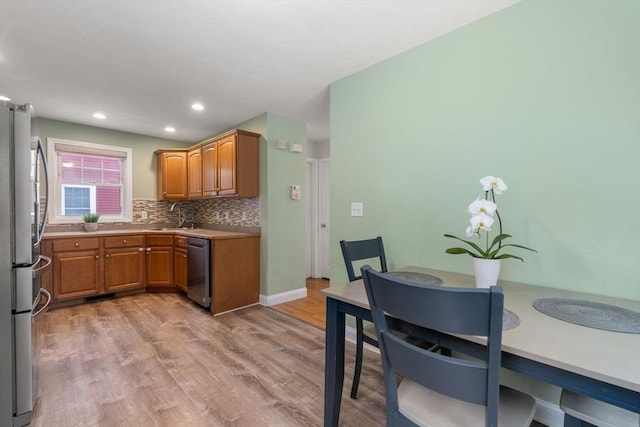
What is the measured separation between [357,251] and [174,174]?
3629mm

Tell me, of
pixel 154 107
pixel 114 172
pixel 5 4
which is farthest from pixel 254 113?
pixel 114 172

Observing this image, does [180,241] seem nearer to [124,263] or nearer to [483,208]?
[124,263]

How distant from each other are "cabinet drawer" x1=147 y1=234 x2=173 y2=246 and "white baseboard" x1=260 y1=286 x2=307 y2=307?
1.61m

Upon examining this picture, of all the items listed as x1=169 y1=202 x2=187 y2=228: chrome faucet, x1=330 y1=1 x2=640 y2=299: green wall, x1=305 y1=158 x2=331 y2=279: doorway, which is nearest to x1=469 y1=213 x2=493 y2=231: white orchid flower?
x1=330 y1=1 x2=640 y2=299: green wall

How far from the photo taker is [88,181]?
411cm

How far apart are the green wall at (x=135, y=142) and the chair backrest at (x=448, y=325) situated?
184 inches

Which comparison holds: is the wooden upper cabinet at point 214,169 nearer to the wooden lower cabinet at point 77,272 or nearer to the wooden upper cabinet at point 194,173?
the wooden upper cabinet at point 194,173

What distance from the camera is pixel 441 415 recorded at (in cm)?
98

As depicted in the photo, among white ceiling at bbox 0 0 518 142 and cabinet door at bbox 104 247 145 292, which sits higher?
white ceiling at bbox 0 0 518 142

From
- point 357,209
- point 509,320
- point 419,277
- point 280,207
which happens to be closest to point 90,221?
point 280,207

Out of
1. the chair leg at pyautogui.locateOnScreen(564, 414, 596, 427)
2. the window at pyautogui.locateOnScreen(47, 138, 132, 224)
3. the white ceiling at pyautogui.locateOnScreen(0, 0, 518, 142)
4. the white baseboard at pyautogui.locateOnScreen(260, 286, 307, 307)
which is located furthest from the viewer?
the window at pyautogui.locateOnScreen(47, 138, 132, 224)

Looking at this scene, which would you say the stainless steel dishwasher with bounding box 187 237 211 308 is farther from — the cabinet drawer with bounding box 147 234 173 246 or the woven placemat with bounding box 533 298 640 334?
the woven placemat with bounding box 533 298 640 334

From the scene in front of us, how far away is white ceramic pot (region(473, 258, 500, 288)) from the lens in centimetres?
130

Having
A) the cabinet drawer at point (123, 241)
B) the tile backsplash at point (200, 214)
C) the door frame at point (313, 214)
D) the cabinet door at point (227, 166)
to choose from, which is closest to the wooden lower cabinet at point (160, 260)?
the cabinet drawer at point (123, 241)
